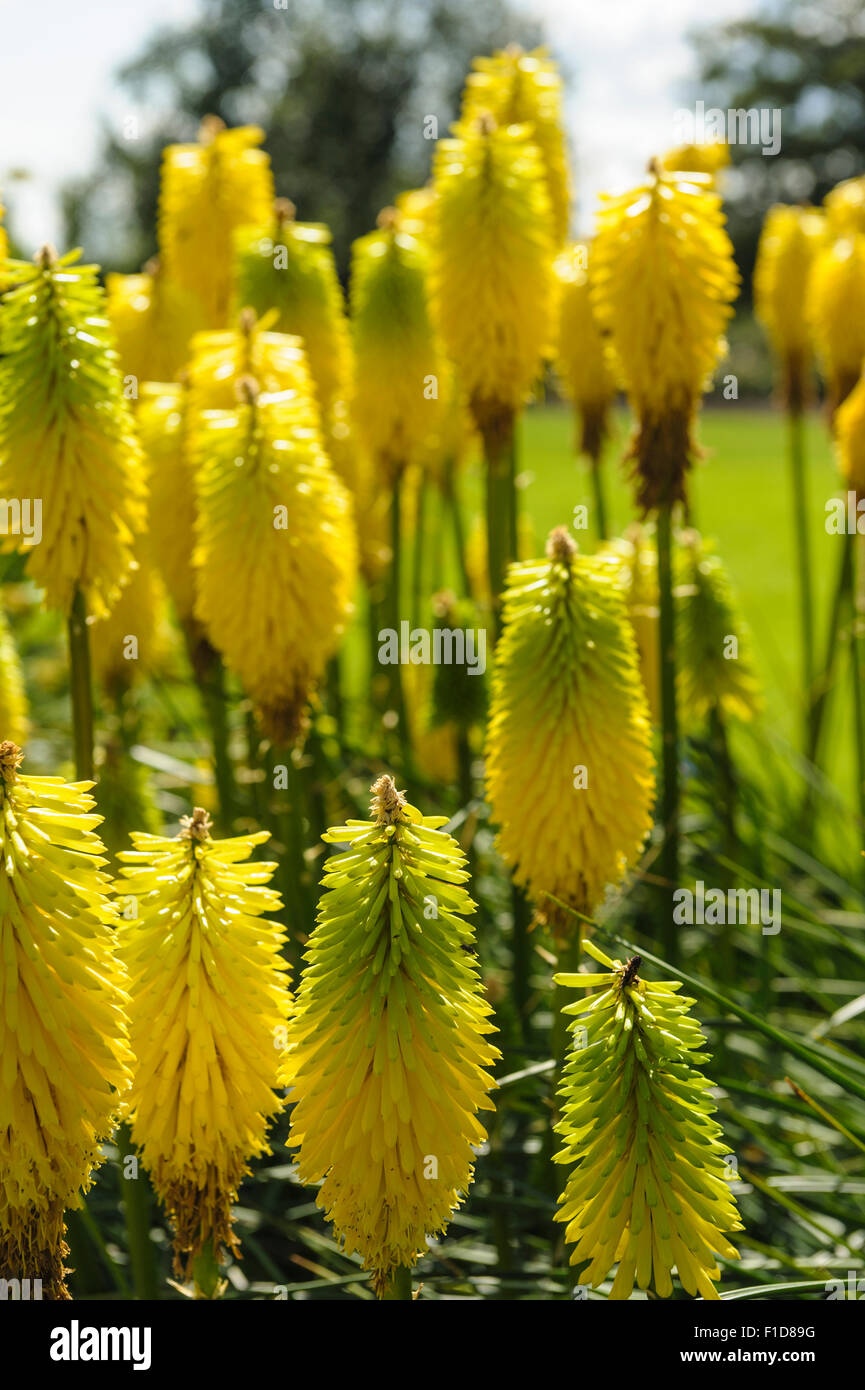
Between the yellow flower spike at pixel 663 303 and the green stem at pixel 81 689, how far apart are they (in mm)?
1865

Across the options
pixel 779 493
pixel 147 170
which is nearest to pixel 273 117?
pixel 147 170

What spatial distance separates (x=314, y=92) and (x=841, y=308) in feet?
159

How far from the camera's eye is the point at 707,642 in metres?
4.96

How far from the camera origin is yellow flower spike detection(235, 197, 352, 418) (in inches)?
198

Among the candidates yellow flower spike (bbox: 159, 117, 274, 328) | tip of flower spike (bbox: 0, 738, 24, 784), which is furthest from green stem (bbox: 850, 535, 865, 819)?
tip of flower spike (bbox: 0, 738, 24, 784)

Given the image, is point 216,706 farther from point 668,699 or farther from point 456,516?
point 456,516

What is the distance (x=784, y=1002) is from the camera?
20.3ft

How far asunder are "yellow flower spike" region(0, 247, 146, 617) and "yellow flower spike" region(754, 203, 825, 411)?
5.13 m

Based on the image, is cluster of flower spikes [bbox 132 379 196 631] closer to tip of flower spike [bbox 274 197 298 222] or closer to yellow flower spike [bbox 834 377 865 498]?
tip of flower spike [bbox 274 197 298 222]

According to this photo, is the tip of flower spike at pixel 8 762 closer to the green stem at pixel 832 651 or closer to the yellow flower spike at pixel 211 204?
the yellow flower spike at pixel 211 204

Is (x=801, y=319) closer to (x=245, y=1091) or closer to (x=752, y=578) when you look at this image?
(x=245, y=1091)
